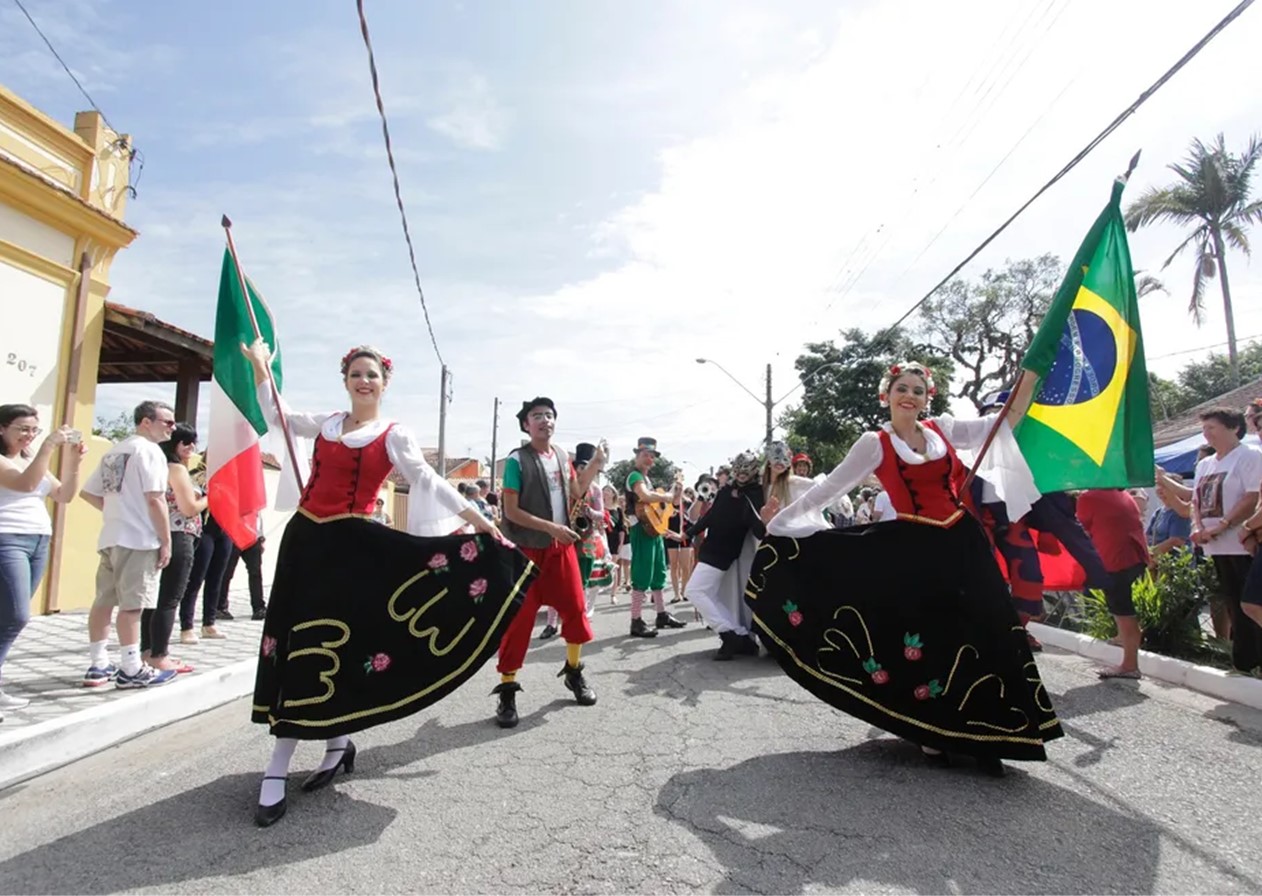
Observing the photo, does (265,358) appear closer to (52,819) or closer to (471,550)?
(471,550)

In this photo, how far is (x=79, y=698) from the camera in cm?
466

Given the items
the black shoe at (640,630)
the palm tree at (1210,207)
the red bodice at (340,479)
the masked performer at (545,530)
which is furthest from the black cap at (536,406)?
the palm tree at (1210,207)

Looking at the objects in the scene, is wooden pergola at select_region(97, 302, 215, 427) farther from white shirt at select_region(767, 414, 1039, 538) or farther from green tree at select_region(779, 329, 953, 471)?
green tree at select_region(779, 329, 953, 471)

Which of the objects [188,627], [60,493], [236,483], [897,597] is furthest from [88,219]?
[897,597]

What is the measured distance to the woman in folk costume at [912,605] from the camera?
3.32 m

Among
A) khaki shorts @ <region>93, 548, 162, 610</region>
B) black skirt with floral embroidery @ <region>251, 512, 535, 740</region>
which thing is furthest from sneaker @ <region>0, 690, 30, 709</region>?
black skirt with floral embroidery @ <region>251, 512, 535, 740</region>

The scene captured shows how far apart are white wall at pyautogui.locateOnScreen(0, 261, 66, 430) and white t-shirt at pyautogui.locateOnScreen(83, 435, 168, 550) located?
161 inches

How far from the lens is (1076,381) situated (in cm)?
412

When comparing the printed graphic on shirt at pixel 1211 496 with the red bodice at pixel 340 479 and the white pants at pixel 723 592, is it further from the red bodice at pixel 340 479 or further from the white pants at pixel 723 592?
the red bodice at pixel 340 479

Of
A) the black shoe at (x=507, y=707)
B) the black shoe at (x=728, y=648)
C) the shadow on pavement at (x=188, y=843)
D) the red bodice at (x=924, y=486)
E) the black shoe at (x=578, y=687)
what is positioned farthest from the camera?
the black shoe at (x=728, y=648)

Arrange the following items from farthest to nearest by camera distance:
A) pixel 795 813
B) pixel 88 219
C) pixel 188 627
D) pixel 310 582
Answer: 1. pixel 88 219
2. pixel 188 627
3. pixel 310 582
4. pixel 795 813

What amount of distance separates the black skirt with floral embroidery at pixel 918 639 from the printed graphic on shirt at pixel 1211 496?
284 cm

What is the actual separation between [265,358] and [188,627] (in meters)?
4.54

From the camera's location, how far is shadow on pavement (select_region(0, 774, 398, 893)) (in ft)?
8.46
